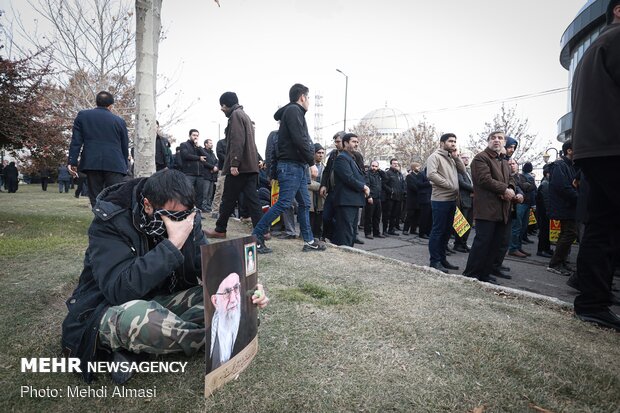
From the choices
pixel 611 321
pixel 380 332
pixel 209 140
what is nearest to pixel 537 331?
pixel 611 321

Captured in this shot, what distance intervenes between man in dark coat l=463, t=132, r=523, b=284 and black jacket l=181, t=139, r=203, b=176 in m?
6.56

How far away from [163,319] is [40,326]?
52.3 inches

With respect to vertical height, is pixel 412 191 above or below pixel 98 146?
below

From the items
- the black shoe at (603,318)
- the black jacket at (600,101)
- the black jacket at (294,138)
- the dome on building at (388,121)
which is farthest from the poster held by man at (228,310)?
the dome on building at (388,121)

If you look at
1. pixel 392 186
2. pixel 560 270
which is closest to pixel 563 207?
pixel 560 270

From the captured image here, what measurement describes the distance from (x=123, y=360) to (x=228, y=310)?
65 cm

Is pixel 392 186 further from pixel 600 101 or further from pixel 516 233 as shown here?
pixel 600 101

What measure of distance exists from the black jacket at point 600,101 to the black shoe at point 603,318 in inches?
47.8

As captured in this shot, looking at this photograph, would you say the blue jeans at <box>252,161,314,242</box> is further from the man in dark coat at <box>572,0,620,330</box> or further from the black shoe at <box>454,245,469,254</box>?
the black shoe at <box>454,245,469,254</box>

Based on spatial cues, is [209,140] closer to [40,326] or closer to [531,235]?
[40,326]

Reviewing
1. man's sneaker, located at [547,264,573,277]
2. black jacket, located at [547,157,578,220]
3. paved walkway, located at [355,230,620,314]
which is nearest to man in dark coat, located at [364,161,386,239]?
paved walkway, located at [355,230,620,314]

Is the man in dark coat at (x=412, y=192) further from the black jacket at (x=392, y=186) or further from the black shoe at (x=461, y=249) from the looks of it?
the black shoe at (x=461, y=249)

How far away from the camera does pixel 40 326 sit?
258cm

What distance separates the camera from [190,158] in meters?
8.97
